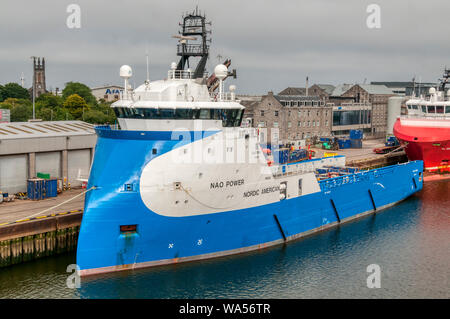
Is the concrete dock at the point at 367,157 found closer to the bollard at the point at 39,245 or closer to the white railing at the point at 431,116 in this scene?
the white railing at the point at 431,116

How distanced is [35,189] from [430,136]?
134 feet

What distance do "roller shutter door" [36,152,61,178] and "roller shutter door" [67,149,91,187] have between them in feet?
2.88

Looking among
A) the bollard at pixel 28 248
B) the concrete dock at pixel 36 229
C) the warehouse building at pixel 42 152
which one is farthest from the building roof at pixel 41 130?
the bollard at pixel 28 248

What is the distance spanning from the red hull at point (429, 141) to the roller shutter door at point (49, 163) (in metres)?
36.8

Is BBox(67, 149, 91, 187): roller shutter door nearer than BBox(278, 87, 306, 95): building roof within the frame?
Yes

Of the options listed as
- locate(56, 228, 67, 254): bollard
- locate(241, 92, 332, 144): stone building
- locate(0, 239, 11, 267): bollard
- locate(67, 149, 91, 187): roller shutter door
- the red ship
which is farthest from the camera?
locate(241, 92, 332, 144): stone building

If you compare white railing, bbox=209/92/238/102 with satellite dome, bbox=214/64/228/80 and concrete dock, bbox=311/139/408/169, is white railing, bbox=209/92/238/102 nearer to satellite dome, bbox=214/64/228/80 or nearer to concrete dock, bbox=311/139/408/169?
satellite dome, bbox=214/64/228/80

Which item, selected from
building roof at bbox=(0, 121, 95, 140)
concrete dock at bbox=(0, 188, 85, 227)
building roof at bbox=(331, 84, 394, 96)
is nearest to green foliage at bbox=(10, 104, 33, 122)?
building roof at bbox=(0, 121, 95, 140)

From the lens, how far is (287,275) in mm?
27016

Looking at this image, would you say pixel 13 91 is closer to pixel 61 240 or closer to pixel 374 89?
pixel 374 89

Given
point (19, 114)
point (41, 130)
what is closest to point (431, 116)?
point (41, 130)

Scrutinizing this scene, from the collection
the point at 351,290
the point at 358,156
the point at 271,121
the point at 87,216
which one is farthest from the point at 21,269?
the point at 271,121

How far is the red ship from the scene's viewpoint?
55.4 meters

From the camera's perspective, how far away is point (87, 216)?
2412 cm
